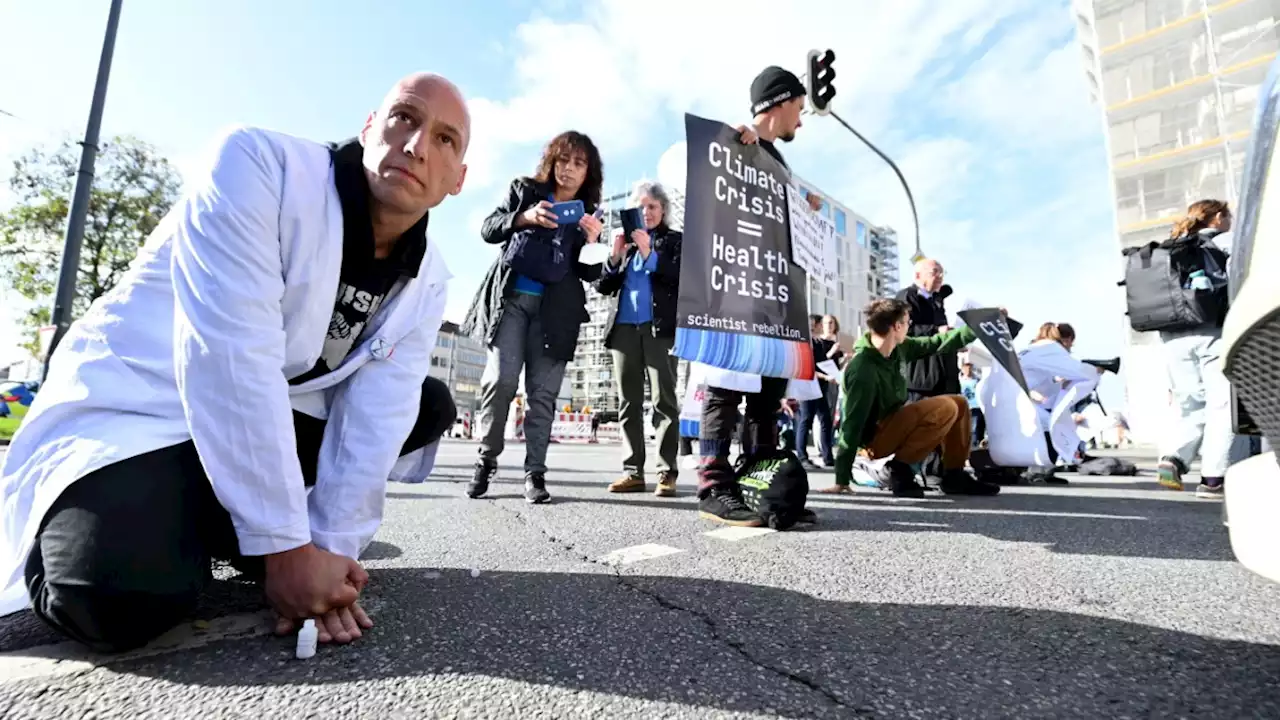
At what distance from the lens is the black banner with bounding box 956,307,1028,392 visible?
3.59 meters

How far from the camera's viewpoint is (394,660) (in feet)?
3.28

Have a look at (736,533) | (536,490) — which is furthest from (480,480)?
(736,533)

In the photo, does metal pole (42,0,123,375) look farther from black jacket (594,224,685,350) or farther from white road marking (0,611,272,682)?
white road marking (0,611,272,682)

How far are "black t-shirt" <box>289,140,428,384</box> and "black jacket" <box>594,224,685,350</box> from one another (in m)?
2.11

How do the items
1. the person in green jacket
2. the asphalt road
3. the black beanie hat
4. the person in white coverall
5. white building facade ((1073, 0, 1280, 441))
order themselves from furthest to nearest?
white building facade ((1073, 0, 1280, 441)) → the person in white coverall → the person in green jacket → the black beanie hat → the asphalt road

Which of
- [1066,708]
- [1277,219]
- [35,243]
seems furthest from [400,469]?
[35,243]

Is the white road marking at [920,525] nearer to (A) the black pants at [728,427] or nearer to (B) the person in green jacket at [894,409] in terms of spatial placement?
(A) the black pants at [728,427]

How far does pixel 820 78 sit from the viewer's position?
901 centimetres

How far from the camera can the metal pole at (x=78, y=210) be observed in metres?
7.61

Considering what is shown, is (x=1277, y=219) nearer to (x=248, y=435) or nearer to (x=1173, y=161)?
(x=248, y=435)

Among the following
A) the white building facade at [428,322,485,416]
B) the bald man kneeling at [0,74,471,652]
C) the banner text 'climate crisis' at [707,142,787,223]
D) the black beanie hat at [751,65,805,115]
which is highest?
the white building facade at [428,322,485,416]

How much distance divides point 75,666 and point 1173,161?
29.8m

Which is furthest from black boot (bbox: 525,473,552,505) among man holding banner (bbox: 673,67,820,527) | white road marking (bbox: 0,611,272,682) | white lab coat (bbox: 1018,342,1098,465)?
white lab coat (bbox: 1018,342,1098,465)

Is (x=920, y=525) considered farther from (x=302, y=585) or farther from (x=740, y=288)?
(x=302, y=585)
